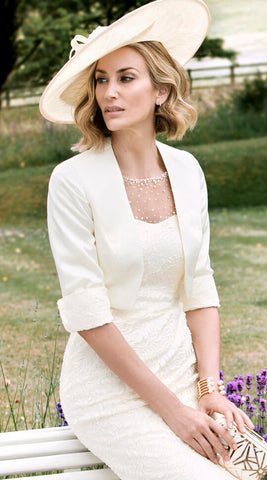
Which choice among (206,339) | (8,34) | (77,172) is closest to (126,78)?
(77,172)

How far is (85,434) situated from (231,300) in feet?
10.5

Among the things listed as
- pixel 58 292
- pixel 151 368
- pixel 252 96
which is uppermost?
pixel 151 368

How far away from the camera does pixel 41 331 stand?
15.3ft

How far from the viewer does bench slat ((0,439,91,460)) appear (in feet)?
6.54

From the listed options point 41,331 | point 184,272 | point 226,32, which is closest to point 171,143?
point 41,331

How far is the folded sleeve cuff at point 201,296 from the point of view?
6.98 ft

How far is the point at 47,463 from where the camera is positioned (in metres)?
1.95

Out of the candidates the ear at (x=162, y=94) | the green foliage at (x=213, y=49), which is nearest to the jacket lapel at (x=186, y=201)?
the ear at (x=162, y=94)

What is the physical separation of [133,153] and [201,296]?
1.47ft

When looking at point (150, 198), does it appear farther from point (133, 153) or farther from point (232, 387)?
point (232, 387)

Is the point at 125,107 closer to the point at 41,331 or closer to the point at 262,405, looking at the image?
the point at 262,405

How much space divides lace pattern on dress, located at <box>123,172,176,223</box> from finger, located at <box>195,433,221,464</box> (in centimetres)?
59

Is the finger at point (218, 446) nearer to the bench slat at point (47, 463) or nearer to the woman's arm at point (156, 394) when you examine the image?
the woman's arm at point (156, 394)

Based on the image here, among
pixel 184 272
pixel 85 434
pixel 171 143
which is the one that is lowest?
pixel 171 143
